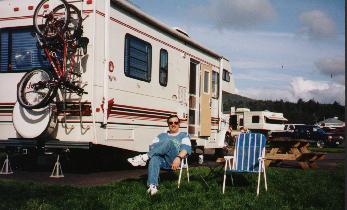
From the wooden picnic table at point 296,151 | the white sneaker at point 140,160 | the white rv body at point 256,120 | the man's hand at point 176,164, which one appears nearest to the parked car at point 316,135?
the white rv body at point 256,120

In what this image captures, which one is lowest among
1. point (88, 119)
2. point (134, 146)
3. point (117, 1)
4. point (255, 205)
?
point (255, 205)

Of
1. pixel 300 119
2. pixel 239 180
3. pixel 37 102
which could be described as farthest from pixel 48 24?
pixel 300 119

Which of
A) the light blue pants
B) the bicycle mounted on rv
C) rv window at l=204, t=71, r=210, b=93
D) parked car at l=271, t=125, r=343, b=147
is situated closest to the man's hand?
the light blue pants

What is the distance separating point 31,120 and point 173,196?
3062 mm

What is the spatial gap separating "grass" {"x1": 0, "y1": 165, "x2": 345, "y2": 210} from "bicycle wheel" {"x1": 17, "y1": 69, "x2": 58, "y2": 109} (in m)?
1.48

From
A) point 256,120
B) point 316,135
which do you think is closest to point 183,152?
point 316,135

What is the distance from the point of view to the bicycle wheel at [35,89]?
7032mm

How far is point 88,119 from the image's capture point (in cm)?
706

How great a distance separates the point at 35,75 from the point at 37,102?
454 millimetres

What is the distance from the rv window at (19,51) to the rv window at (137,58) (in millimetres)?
1465

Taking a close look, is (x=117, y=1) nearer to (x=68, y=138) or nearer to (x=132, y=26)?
(x=132, y=26)

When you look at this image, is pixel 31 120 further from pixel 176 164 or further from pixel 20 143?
pixel 176 164

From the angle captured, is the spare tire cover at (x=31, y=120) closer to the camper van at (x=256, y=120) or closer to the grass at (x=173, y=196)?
the grass at (x=173, y=196)

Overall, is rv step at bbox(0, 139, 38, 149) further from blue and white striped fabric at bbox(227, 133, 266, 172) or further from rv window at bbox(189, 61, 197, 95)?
rv window at bbox(189, 61, 197, 95)
